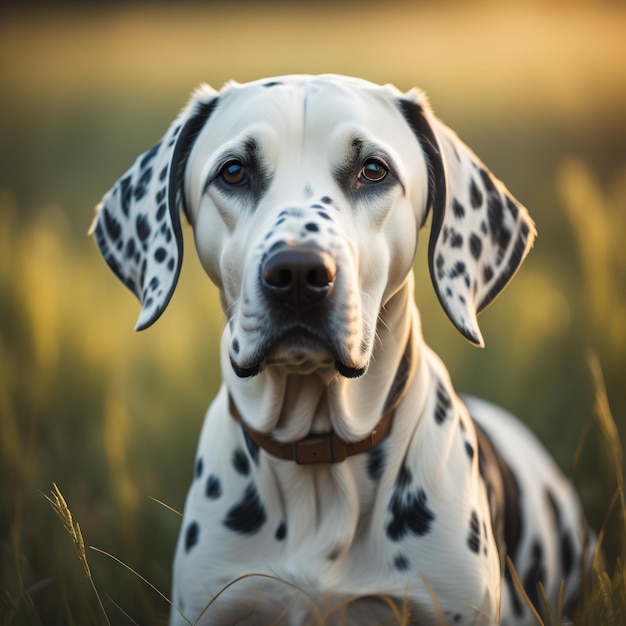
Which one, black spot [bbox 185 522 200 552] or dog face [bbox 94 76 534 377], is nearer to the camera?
dog face [bbox 94 76 534 377]

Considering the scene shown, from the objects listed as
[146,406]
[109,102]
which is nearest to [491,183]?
[146,406]

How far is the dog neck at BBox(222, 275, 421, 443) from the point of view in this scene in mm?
2535

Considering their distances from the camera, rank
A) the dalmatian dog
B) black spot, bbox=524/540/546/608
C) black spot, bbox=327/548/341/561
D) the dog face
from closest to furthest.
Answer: the dog face < the dalmatian dog < black spot, bbox=327/548/341/561 < black spot, bbox=524/540/546/608

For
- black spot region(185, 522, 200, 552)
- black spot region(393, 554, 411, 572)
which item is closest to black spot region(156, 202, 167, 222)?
black spot region(185, 522, 200, 552)

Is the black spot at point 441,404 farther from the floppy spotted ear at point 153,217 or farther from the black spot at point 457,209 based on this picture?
the floppy spotted ear at point 153,217

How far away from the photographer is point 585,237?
4086 millimetres

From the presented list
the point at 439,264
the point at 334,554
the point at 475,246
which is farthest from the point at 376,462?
the point at 475,246

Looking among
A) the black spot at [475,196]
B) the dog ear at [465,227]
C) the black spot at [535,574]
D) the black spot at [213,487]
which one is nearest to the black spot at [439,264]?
the dog ear at [465,227]

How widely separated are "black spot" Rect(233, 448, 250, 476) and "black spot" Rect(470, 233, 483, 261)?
99 centimetres

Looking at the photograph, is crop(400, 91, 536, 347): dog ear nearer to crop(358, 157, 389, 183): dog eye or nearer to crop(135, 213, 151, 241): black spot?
crop(358, 157, 389, 183): dog eye

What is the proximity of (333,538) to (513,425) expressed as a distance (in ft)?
5.24

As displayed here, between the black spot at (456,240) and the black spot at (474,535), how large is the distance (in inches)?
33.1

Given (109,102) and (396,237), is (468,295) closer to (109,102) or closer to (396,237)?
(396,237)

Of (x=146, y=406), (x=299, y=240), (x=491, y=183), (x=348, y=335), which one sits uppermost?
(x=491, y=183)
